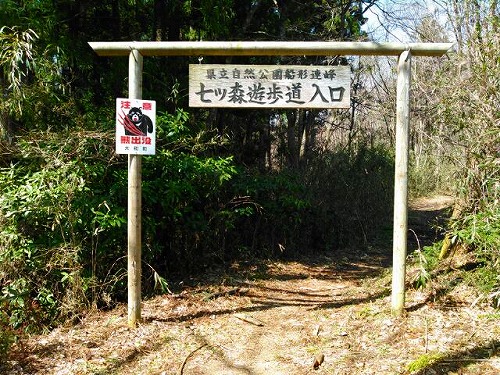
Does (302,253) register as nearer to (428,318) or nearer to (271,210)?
(271,210)

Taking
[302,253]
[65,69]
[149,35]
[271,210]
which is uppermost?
[149,35]

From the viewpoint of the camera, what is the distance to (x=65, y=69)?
Result: 7.46 meters

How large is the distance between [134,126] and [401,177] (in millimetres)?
2658

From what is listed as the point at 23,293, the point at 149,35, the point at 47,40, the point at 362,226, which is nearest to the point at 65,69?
the point at 47,40

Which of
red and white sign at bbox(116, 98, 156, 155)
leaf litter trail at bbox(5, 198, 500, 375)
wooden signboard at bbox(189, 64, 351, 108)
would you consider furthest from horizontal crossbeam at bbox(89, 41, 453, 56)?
leaf litter trail at bbox(5, 198, 500, 375)

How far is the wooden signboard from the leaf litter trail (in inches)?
89.4

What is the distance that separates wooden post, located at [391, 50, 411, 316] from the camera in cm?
446

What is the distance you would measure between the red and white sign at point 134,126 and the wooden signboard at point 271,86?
1.60 feet

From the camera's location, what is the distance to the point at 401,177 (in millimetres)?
4508

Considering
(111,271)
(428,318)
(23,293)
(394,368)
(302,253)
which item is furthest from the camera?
(302,253)

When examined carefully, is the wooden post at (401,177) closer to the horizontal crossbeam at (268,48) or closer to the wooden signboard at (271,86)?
the horizontal crossbeam at (268,48)

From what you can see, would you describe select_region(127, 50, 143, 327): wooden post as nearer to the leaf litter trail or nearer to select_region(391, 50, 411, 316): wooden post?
the leaf litter trail

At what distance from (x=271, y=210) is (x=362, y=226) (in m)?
3.29

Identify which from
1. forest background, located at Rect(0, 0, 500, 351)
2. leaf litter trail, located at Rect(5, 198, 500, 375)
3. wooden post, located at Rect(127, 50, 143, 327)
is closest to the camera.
Result: leaf litter trail, located at Rect(5, 198, 500, 375)
